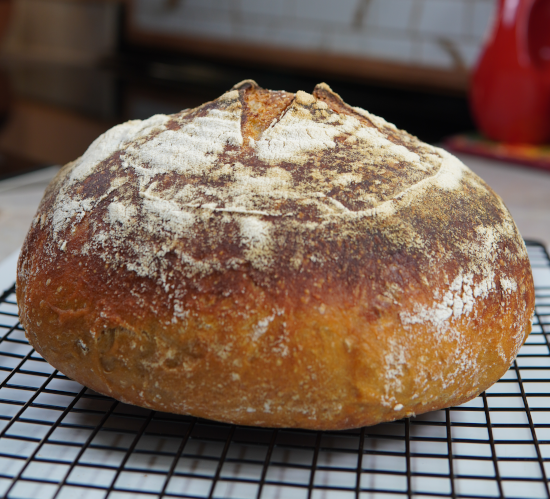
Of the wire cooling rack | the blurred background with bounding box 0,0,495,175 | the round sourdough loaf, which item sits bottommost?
the blurred background with bounding box 0,0,495,175

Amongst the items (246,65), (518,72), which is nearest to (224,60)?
(246,65)

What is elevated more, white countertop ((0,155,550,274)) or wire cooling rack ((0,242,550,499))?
wire cooling rack ((0,242,550,499))

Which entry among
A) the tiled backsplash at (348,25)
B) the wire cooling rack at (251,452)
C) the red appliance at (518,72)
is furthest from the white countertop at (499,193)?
the wire cooling rack at (251,452)

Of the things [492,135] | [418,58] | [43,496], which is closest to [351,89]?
[418,58]

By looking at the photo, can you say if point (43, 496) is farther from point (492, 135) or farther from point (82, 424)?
point (492, 135)

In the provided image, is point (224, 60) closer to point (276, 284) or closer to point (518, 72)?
point (518, 72)

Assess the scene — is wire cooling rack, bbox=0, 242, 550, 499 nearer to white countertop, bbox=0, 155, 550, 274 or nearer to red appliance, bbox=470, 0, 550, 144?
white countertop, bbox=0, 155, 550, 274

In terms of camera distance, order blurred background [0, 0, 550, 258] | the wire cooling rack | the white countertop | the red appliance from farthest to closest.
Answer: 1. blurred background [0, 0, 550, 258]
2. the red appliance
3. the white countertop
4. the wire cooling rack

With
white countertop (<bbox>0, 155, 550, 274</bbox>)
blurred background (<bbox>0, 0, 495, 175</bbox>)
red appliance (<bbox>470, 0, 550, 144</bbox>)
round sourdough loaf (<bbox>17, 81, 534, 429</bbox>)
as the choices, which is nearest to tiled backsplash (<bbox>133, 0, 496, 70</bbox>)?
blurred background (<bbox>0, 0, 495, 175</bbox>)
